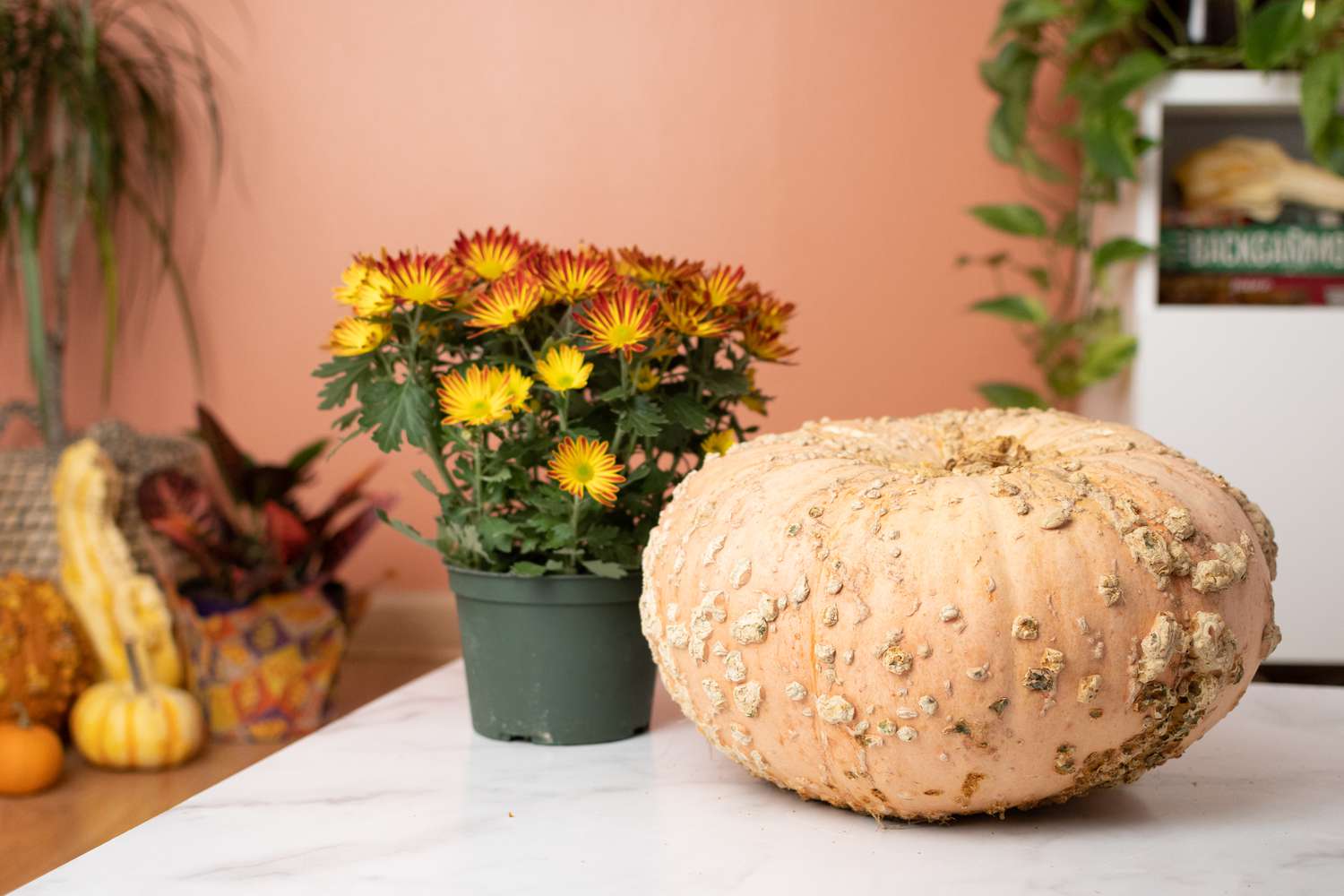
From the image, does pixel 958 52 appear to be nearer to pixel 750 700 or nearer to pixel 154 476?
pixel 154 476

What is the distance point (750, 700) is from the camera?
2.14 feet

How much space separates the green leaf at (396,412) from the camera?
2.66 ft

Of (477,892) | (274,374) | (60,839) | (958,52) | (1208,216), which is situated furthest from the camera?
(274,374)

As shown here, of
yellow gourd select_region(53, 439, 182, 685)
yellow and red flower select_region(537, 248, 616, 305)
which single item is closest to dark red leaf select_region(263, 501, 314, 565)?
yellow gourd select_region(53, 439, 182, 685)

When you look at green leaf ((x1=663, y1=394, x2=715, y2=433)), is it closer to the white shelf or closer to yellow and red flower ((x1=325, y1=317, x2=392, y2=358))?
yellow and red flower ((x1=325, y1=317, x2=392, y2=358))

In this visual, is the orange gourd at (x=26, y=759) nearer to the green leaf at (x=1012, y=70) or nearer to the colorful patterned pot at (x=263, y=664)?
the colorful patterned pot at (x=263, y=664)

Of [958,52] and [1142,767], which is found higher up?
[958,52]

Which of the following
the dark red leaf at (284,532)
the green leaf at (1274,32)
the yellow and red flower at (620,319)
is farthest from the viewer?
the dark red leaf at (284,532)

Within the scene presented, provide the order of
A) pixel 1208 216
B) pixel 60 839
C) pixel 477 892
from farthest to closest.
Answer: pixel 1208 216
pixel 60 839
pixel 477 892

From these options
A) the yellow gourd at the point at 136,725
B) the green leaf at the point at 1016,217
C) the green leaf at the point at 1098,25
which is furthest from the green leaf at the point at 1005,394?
the yellow gourd at the point at 136,725

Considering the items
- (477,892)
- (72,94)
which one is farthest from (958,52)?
(477,892)

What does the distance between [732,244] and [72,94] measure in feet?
3.73

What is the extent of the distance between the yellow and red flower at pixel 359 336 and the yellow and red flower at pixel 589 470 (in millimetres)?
148

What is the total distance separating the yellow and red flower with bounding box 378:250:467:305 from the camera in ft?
2.60
